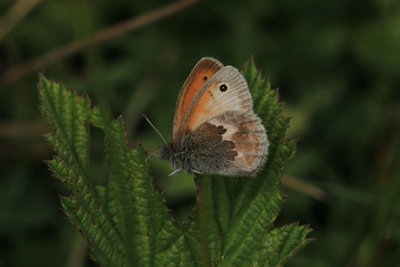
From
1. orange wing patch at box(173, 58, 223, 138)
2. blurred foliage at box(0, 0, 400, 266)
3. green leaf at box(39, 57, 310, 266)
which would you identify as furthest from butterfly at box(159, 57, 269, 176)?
blurred foliage at box(0, 0, 400, 266)

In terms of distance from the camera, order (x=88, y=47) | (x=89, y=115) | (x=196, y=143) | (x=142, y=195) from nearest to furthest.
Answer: (x=142, y=195)
(x=89, y=115)
(x=196, y=143)
(x=88, y=47)

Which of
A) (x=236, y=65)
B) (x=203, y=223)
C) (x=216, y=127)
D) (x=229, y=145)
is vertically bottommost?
(x=203, y=223)

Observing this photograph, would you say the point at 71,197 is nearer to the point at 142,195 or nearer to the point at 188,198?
the point at 142,195

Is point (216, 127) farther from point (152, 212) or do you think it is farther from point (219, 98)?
point (152, 212)

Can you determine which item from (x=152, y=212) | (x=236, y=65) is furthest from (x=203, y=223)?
(x=236, y=65)

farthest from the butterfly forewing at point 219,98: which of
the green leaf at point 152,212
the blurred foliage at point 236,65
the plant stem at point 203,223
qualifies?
the blurred foliage at point 236,65

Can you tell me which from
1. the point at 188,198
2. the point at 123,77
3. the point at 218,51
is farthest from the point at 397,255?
the point at 123,77
